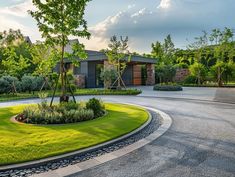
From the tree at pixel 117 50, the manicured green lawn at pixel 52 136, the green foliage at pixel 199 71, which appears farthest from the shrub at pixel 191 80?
the manicured green lawn at pixel 52 136

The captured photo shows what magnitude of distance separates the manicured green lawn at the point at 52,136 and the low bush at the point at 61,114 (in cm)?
45

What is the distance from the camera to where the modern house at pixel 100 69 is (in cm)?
2577

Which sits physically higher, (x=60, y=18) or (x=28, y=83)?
(x=60, y=18)

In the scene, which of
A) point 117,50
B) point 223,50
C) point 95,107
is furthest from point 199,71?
point 95,107

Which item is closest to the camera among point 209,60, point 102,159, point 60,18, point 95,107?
point 102,159

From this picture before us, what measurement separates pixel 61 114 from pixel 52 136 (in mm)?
1970

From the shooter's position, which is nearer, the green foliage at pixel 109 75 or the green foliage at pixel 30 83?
the green foliage at pixel 30 83

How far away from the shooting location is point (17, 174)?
4254 mm

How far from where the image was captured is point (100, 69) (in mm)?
28531

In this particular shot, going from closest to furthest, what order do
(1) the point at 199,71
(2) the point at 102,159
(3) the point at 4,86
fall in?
1. (2) the point at 102,159
2. (3) the point at 4,86
3. (1) the point at 199,71

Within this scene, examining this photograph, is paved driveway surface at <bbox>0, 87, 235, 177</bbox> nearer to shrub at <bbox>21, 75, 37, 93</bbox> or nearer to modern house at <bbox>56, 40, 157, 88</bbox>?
shrub at <bbox>21, 75, 37, 93</bbox>

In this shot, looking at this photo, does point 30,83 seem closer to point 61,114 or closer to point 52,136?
point 61,114

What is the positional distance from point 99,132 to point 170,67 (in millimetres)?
21231

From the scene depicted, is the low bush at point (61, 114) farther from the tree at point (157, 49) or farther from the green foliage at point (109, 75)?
the tree at point (157, 49)
